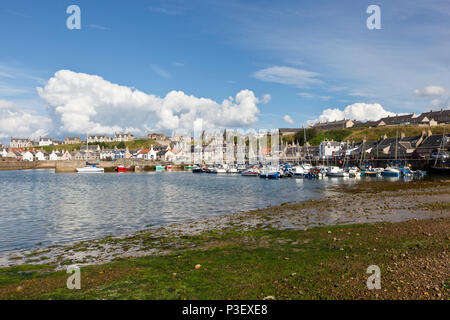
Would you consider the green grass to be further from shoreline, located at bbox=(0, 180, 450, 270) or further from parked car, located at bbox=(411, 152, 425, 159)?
parked car, located at bbox=(411, 152, 425, 159)

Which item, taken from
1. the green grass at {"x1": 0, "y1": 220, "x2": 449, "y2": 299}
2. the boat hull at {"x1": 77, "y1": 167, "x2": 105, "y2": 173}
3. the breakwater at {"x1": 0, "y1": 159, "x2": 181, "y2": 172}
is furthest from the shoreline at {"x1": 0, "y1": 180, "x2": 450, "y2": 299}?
the breakwater at {"x1": 0, "y1": 159, "x2": 181, "y2": 172}

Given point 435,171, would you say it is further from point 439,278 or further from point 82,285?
point 82,285

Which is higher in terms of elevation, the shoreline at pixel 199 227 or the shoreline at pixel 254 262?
the shoreline at pixel 254 262

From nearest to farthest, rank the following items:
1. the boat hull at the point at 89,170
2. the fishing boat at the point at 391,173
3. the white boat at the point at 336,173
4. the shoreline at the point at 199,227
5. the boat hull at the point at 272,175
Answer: the shoreline at the point at 199,227, the fishing boat at the point at 391,173, the white boat at the point at 336,173, the boat hull at the point at 272,175, the boat hull at the point at 89,170

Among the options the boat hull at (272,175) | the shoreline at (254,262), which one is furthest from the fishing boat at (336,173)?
the shoreline at (254,262)

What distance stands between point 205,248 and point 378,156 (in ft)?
414

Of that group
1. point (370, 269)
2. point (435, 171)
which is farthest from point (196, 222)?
point (435, 171)

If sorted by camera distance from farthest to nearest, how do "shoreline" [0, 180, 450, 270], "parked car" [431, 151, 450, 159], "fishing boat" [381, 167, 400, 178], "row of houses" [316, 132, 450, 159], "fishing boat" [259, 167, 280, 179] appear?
"row of houses" [316, 132, 450, 159], "parked car" [431, 151, 450, 159], "fishing boat" [259, 167, 280, 179], "fishing boat" [381, 167, 400, 178], "shoreline" [0, 180, 450, 270]

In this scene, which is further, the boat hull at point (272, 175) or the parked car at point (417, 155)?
the parked car at point (417, 155)

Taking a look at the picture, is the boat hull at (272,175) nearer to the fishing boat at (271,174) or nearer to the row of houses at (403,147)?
the fishing boat at (271,174)

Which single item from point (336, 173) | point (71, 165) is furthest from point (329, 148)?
point (71, 165)

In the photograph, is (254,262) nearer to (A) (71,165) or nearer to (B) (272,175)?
(B) (272,175)

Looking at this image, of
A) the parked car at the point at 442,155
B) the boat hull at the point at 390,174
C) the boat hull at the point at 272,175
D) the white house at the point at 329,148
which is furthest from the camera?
the white house at the point at 329,148
